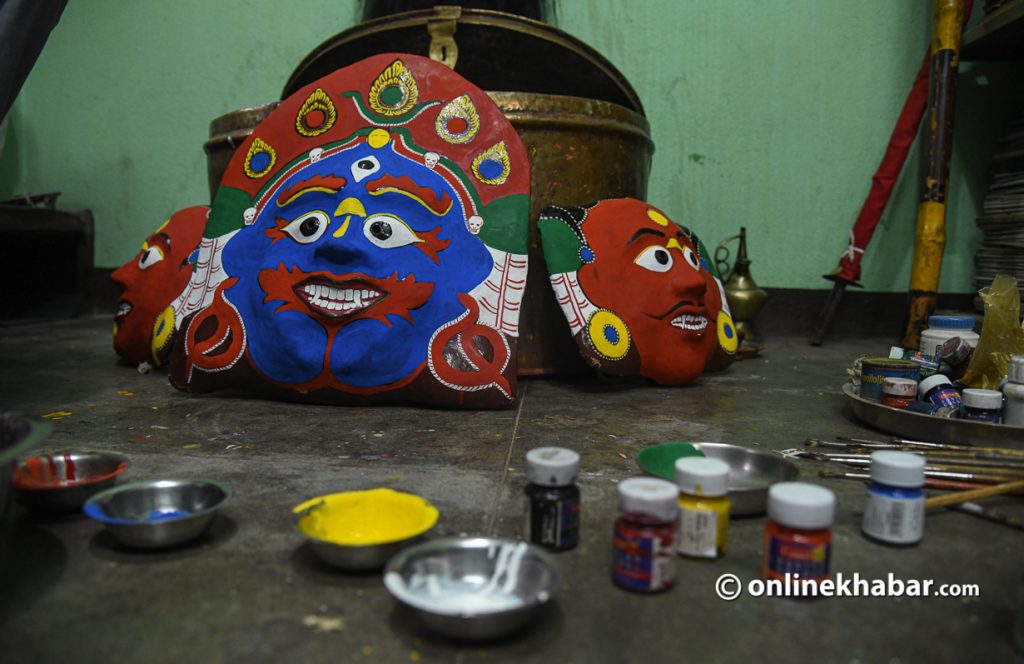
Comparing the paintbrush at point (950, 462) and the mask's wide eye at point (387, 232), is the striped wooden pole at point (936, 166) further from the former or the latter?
the mask's wide eye at point (387, 232)

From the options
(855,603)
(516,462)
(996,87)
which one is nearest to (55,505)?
(516,462)

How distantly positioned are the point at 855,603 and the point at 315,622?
609 millimetres

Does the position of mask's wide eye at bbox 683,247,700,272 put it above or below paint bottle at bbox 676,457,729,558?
above

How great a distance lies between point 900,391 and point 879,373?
2.9 inches

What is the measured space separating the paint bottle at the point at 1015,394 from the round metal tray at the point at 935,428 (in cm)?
4

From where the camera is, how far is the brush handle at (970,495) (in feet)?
3.51

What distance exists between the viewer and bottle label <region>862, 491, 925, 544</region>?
3.16ft

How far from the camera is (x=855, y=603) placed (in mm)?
838

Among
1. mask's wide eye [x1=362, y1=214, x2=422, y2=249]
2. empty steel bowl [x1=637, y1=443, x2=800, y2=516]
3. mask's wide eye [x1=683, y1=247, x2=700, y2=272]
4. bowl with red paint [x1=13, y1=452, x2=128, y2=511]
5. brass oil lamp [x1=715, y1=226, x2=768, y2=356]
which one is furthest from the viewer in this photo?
brass oil lamp [x1=715, y1=226, x2=768, y2=356]

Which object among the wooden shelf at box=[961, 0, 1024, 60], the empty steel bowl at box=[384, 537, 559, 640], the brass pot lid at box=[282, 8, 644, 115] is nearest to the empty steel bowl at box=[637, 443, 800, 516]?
the empty steel bowl at box=[384, 537, 559, 640]

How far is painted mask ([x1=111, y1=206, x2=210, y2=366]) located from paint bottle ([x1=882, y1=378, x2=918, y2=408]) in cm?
188

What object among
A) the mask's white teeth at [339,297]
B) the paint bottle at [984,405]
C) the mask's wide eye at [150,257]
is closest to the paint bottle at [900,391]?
the paint bottle at [984,405]

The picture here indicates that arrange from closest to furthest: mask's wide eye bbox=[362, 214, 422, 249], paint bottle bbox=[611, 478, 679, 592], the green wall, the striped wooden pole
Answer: paint bottle bbox=[611, 478, 679, 592]
mask's wide eye bbox=[362, 214, 422, 249]
the striped wooden pole
the green wall

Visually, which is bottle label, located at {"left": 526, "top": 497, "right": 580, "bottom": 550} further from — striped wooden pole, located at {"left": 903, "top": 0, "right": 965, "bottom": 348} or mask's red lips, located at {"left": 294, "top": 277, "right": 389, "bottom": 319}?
striped wooden pole, located at {"left": 903, "top": 0, "right": 965, "bottom": 348}
